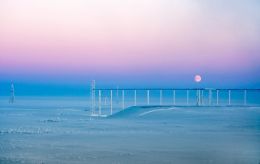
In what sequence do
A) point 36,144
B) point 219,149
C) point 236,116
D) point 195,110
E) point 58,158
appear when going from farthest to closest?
point 195,110
point 236,116
point 36,144
point 219,149
point 58,158

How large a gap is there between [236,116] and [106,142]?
80.1ft

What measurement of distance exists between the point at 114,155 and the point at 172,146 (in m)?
3.86

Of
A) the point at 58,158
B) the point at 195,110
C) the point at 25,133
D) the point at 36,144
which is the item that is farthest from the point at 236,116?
the point at 58,158

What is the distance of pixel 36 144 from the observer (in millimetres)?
22109

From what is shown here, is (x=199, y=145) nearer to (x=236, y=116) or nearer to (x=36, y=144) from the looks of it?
(x=36, y=144)

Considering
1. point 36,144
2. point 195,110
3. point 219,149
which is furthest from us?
point 195,110

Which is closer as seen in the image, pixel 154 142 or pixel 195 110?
pixel 154 142

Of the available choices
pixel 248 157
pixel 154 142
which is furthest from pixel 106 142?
pixel 248 157

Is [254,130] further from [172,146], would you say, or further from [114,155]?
[114,155]

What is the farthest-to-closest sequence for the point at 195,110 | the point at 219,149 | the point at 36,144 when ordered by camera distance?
1. the point at 195,110
2. the point at 36,144
3. the point at 219,149

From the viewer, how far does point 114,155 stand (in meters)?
18.6

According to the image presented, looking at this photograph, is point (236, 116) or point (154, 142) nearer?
point (154, 142)

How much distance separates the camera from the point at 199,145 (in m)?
22.0

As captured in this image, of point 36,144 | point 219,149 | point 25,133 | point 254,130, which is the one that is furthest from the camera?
point 254,130
